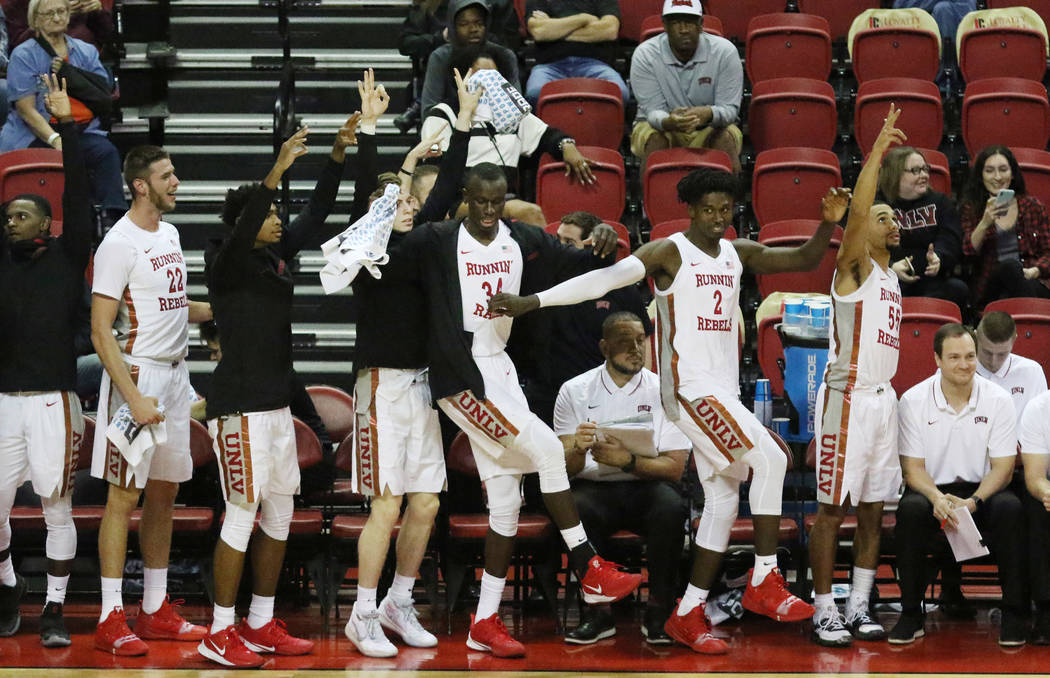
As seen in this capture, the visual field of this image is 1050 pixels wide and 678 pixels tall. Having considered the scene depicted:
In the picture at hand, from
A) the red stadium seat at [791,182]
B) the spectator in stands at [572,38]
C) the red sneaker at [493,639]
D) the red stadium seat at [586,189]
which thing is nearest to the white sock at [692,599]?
the red sneaker at [493,639]

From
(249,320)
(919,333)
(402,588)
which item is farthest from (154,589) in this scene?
(919,333)

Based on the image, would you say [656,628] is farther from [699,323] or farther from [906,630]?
[699,323]

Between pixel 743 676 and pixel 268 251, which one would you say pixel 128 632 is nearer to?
pixel 268 251

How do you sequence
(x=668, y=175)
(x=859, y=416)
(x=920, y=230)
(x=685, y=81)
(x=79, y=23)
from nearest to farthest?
1. (x=859, y=416)
2. (x=920, y=230)
3. (x=668, y=175)
4. (x=685, y=81)
5. (x=79, y=23)

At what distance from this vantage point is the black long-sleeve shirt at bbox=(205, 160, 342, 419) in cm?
595

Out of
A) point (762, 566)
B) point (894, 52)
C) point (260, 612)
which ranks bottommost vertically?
point (260, 612)

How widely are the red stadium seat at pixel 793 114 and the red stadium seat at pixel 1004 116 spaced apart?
0.82 metres

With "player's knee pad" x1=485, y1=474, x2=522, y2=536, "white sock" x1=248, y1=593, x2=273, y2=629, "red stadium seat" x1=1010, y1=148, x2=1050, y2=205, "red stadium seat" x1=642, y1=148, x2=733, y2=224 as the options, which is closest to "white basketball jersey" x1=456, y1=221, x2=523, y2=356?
"player's knee pad" x1=485, y1=474, x2=522, y2=536

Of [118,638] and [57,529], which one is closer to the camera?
[118,638]

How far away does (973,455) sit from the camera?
6.51 m

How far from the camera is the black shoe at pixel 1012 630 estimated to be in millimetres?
6164

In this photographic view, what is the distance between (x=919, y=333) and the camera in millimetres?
7418

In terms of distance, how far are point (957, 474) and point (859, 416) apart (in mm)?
587

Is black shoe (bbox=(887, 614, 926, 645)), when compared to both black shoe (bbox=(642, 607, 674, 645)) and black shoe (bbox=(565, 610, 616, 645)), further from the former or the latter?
black shoe (bbox=(565, 610, 616, 645))
